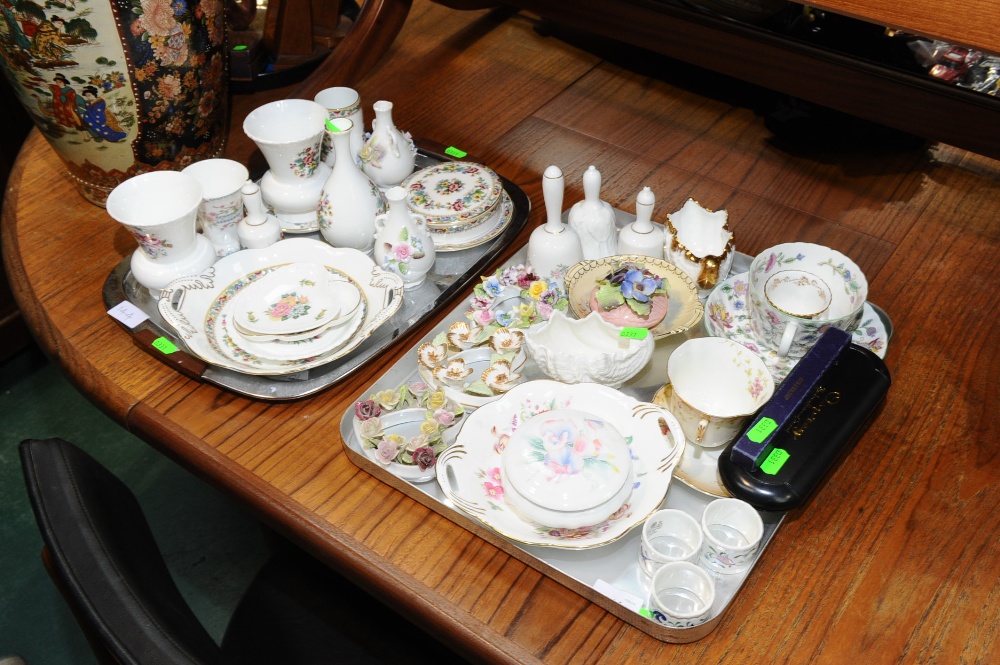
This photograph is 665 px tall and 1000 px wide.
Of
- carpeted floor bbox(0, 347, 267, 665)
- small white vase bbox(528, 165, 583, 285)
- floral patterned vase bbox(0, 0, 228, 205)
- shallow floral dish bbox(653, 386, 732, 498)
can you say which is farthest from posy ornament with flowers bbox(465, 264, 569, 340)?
carpeted floor bbox(0, 347, 267, 665)

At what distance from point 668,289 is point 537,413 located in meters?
0.24

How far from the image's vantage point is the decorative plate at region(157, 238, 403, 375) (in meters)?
0.98

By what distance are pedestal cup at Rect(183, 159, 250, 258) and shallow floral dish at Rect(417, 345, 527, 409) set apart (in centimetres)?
34

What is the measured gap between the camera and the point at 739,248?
116cm

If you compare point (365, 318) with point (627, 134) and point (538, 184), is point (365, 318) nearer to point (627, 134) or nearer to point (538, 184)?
point (538, 184)

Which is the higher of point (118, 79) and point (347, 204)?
point (118, 79)

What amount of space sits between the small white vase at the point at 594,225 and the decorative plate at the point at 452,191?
131 mm

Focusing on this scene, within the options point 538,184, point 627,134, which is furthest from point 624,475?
point 627,134

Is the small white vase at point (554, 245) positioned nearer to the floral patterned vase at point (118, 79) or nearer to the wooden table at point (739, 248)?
the wooden table at point (739, 248)

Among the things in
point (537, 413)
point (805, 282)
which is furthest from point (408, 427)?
point (805, 282)

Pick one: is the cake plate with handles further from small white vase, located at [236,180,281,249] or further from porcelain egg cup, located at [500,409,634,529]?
porcelain egg cup, located at [500,409,634,529]

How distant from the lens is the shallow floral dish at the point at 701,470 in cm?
85

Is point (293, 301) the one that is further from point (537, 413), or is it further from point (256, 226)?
point (537, 413)

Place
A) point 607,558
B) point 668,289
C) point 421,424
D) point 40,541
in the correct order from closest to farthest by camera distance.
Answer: point 607,558, point 421,424, point 668,289, point 40,541
